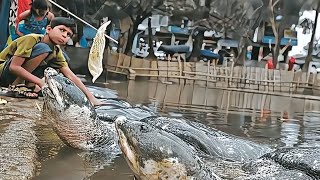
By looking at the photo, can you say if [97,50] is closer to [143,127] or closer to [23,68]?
[23,68]

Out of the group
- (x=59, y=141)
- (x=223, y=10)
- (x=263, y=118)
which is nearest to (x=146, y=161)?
(x=59, y=141)

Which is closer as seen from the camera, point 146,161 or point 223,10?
point 146,161

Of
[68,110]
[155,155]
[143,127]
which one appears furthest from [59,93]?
[155,155]

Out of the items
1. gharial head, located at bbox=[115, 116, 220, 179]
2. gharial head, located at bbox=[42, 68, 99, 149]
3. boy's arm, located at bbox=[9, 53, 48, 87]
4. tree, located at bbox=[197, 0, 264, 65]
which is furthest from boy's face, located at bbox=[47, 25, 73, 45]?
tree, located at bbox=[197, 0, 264, 65]

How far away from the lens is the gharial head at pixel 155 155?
2.44 m

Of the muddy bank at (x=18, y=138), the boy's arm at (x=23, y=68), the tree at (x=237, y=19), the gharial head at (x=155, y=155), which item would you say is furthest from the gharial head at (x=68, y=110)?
the tree at (x=237, y=19)

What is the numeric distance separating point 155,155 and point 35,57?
3.36 metres

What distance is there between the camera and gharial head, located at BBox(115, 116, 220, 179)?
8.02 feet

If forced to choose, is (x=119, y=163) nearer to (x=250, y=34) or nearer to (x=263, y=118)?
(x=263, y=118)

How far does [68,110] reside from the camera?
12.6 feet

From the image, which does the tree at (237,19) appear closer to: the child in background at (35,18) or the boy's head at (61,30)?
the child in background at (35,18)

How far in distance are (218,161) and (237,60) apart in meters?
21.2

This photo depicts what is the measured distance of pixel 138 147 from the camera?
97.0 inches

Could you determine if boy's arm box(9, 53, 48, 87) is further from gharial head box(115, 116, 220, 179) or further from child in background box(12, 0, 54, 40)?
gharial head box(115, 116, 220, 179)
